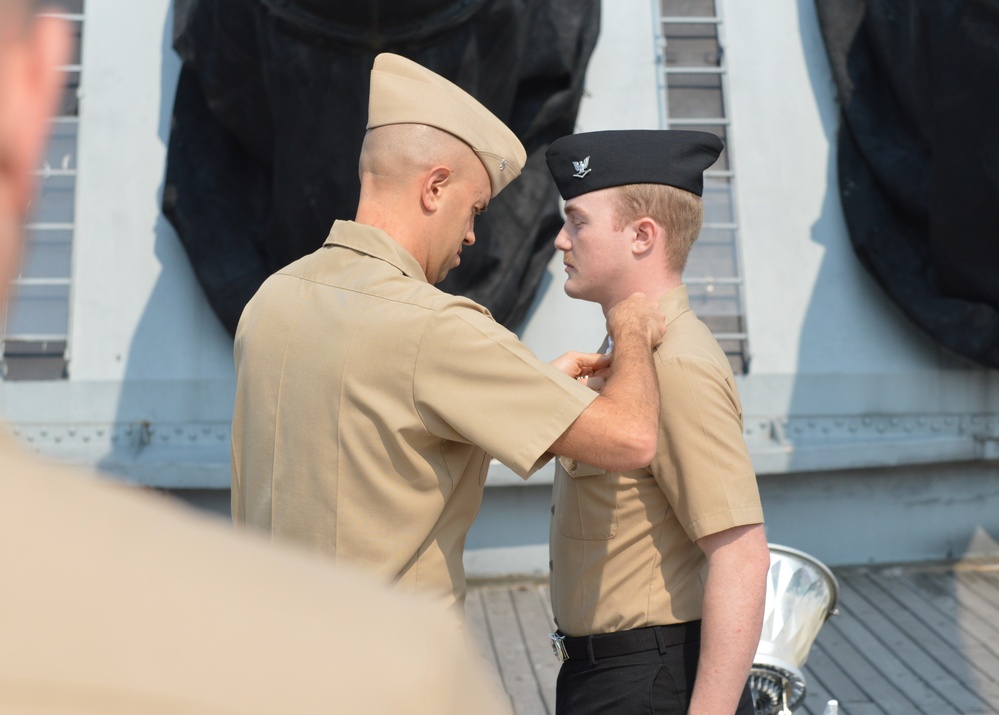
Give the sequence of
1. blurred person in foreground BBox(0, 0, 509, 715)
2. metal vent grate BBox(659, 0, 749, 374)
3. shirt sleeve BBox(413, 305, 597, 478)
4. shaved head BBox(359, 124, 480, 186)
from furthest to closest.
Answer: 1. metal vent grate BBox(659, 0, 749, 374)
2. shaved head BBox(359, 124, 480, 186)
3. shirt sleeve BBox(413, 305, 597, 478)
4. blurred person in foreground BBox(0, 0, 509, 715)

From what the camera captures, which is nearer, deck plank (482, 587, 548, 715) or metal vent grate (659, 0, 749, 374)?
deck plank (482, 587, 548, 715)

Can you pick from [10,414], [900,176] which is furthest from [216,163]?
[900,176]

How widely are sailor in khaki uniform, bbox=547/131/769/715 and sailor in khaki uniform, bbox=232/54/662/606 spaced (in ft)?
0.52

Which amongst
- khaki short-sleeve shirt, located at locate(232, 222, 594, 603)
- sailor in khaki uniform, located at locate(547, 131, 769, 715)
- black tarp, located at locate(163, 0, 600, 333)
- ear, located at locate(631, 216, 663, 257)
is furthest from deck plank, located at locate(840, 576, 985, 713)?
khaki short-sleeve shirt, located at locate(232, 222, 594, 603)

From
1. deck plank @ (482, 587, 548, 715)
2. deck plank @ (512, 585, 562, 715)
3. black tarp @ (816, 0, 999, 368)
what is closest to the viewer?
deck plank @ (482, 587, 548, 715)

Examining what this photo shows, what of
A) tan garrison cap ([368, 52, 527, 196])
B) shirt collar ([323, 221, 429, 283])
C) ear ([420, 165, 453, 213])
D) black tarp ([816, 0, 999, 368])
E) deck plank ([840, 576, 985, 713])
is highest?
black tarp ([816, 0, 999, 368])

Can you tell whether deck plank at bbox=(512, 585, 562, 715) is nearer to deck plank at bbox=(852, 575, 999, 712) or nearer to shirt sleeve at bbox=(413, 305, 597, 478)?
deck plank at bbox=(852, 575, 999, 712)

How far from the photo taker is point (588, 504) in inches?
75.4

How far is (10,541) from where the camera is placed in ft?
1.48

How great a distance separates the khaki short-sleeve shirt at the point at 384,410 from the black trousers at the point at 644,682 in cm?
30

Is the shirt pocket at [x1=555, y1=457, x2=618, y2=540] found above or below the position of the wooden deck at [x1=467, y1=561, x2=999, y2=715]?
above

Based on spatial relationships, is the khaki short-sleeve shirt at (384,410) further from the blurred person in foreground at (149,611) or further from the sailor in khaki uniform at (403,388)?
the blurred person in foreground at (149,611)

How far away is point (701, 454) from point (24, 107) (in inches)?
56.7

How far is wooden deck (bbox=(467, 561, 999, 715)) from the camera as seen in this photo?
12.1 feet
